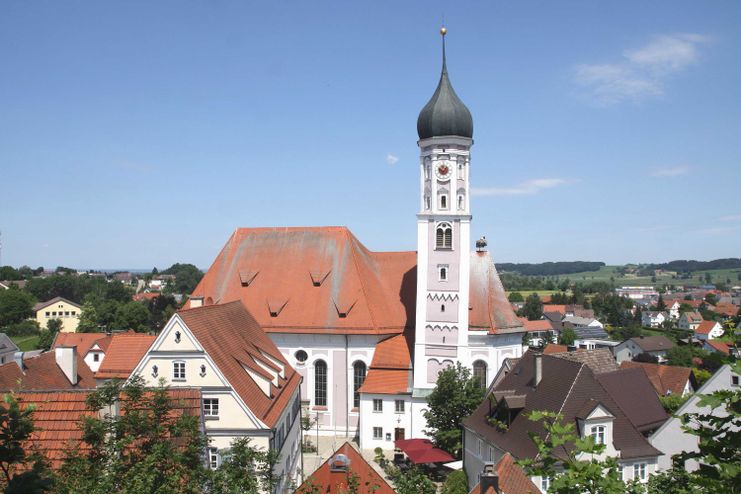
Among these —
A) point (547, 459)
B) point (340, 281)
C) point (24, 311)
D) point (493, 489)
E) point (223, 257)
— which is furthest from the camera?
point (24, 311)

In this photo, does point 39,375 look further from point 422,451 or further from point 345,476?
point 422,451

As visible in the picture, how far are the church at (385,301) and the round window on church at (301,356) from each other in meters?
0.07

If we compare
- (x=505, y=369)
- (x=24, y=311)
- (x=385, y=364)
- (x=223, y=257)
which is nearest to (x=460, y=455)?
(x=505, y=369)

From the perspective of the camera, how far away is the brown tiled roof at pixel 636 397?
2884 centimetres

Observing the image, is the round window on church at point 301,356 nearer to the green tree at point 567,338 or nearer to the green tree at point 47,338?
the green tree at point 47,338

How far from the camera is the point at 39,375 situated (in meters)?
31.0

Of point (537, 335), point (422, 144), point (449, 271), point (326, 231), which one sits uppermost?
point (422, 144)

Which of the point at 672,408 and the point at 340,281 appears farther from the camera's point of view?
the point at 340,281

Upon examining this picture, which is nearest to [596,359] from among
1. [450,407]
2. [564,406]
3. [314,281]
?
[450,407]

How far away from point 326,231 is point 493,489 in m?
26.6

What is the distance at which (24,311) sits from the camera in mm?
108875

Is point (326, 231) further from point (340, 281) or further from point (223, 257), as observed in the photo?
point (223, 257)

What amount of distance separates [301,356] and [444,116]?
18.1 meters

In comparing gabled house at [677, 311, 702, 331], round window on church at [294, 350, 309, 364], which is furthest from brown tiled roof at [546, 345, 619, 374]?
gabled house at [677, 311, 702, 331]
